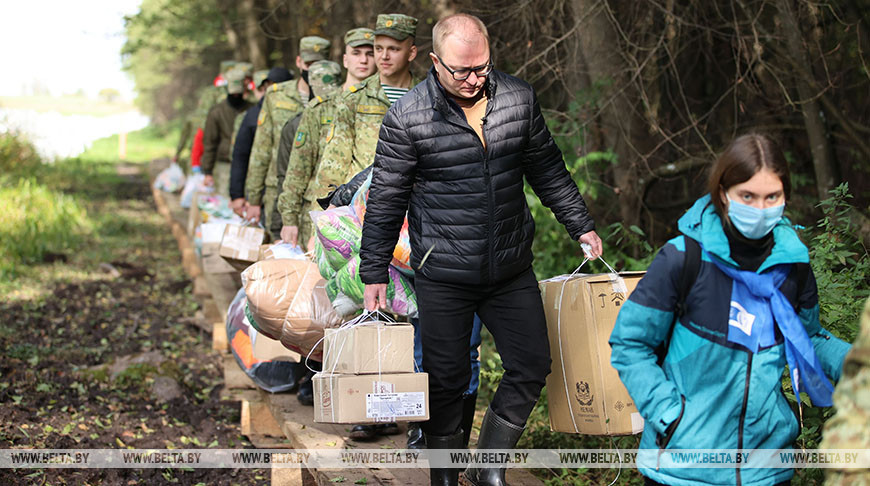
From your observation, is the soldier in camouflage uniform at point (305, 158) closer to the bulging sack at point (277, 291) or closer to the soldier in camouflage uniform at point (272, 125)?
the bulging sack at point (277, 291)

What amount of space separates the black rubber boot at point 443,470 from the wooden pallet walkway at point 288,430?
1.19 ft

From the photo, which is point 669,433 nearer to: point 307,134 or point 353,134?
point 353,134

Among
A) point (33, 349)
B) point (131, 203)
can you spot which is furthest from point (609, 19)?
point (131, 203)

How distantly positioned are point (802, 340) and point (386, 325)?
184 centimetres

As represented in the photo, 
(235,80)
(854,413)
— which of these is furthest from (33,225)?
(854,413)

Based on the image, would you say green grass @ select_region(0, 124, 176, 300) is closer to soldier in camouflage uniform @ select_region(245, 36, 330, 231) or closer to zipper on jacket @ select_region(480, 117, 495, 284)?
soldier in camouflage uniform @ select_region(245, 36, 330, 231)

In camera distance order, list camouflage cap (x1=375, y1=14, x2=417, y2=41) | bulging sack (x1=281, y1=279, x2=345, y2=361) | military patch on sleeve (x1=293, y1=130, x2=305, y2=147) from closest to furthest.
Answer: bulging sack (x1=281, y1=279, x2=345, y2=361), camouflage cap (x1=375, y1=14, x2=417, y2=41), military patch on sleeve (x1=293, y1=130, x2=305, y2=147)

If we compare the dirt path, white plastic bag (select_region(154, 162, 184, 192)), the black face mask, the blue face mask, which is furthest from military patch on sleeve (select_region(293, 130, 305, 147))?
white plastic bag (select_region(154, 162, 184, 192))

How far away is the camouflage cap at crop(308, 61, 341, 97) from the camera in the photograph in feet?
23.4

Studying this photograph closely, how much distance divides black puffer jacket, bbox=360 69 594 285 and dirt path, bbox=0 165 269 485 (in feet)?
Result: 8.39

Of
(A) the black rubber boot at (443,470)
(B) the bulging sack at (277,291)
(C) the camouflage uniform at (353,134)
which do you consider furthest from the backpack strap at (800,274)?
(C) the camouflage uniform at (353,134)

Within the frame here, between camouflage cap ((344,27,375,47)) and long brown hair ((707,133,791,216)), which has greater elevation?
A: camouflage cap ((344,27,375,47))

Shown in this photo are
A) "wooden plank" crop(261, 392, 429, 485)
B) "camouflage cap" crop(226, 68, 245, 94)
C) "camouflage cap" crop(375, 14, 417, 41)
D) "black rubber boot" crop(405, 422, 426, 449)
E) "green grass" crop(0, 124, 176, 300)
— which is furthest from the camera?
"green grass" crop(0, 124, 176, 300)

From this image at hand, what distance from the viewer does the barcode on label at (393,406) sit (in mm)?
3922
